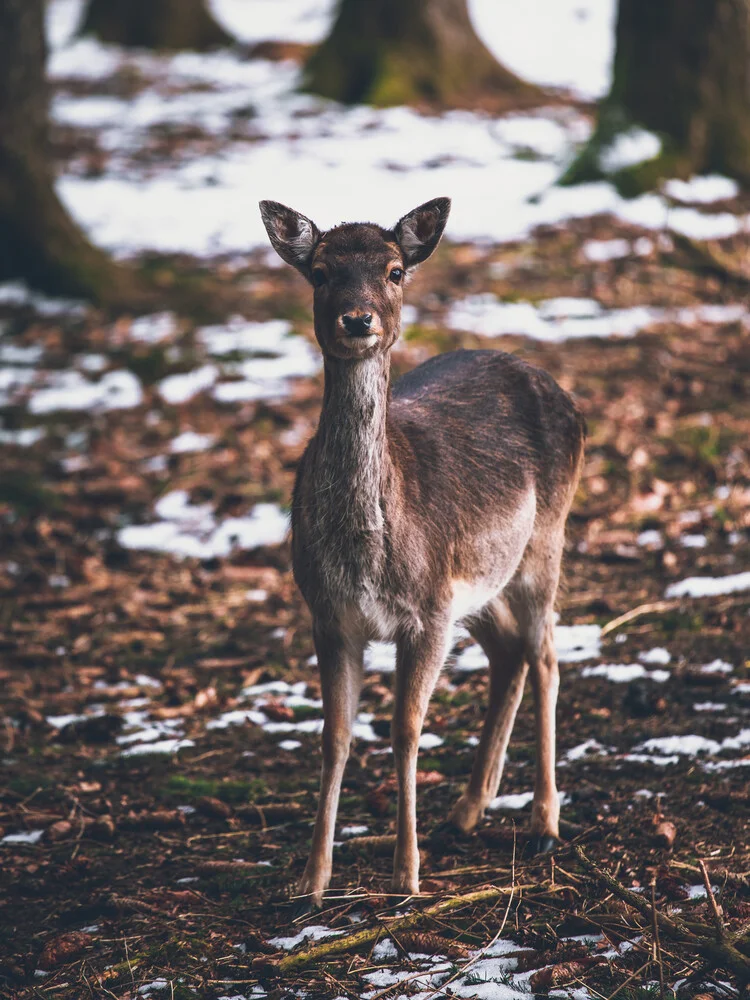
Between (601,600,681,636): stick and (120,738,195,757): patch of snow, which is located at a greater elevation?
(601,600,681,636): stick

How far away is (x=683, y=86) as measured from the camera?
11.2m

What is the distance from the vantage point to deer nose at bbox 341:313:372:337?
367 centimetres

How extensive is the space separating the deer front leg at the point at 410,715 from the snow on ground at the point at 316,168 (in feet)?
25.7

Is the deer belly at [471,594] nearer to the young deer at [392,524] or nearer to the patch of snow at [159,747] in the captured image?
the young deer at [392,524]

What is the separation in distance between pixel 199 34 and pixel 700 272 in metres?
14.7

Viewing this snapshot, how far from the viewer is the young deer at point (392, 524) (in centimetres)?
388

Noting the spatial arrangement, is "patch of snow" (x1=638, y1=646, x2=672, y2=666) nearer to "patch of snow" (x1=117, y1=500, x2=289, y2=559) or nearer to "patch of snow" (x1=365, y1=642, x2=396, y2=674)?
"patch of snow" (x1=365, y1=642, x2=396, y2=674)

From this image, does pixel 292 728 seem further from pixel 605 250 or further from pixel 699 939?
pixel 605 250

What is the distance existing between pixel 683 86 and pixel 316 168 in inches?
177

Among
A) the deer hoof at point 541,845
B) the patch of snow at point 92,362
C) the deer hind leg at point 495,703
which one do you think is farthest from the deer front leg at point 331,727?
the patch of snow at point 92,362

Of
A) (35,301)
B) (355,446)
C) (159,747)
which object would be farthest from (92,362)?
(355,446)

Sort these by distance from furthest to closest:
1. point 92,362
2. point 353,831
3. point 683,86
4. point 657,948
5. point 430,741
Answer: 1. point 683,86
2. point 92,362
3. point 430,741
4. point 353,831
5. point 657,948

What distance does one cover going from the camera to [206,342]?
9781mm

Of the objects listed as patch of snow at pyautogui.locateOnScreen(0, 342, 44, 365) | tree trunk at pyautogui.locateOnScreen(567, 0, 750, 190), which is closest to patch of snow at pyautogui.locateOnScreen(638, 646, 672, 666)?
patch of snow at pyautogui.locateOnScreen(0, 342, 44, 365)
